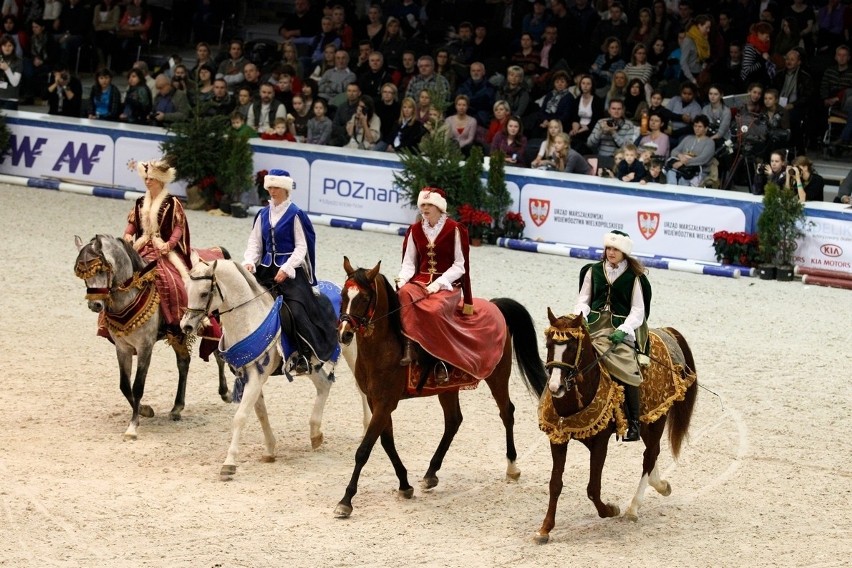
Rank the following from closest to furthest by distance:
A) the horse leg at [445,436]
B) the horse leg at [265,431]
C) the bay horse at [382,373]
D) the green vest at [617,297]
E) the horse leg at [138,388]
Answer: the bay horse at [382,373] → the green vest at [617,297] → the horse leg at [445,436] → the horse leg at [265,431] → the horse leg at [138,388]

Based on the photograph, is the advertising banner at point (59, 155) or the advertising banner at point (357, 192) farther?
the advertising banner at point (59, 155)

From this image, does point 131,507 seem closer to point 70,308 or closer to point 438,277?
point 438,277

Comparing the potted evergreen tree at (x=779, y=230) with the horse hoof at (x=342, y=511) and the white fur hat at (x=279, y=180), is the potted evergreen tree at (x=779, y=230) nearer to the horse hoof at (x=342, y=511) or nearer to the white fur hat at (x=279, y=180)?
the white fur hat at (x=279, y=180)

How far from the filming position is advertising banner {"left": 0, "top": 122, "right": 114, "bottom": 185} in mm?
23672

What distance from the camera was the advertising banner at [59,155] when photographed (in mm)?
23672

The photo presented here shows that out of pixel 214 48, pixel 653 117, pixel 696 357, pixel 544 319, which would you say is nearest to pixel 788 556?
pixel 696 357

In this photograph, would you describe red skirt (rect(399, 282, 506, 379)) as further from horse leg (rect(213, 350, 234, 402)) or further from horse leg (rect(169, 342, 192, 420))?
horse leg (rect(213, 350, 234, 402))

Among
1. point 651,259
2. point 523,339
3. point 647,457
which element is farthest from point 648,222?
point 647,457

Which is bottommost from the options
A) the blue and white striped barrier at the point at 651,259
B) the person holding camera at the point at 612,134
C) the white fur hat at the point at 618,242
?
the blue and white striped barrier at the point at 651,259

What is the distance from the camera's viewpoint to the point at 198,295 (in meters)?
10.5

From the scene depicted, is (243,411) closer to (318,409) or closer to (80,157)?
(318,409)

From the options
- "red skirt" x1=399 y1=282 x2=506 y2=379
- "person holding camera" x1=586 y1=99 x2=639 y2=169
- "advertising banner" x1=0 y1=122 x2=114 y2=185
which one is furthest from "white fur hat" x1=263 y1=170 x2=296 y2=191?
"advertising banner" x1=0 y1=122 x2=114 y2=185

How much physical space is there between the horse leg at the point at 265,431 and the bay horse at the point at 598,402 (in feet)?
8.72

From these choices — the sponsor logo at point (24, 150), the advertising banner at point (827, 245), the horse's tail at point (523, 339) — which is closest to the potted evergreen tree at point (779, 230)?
the advertising banner at point (827, 245)
